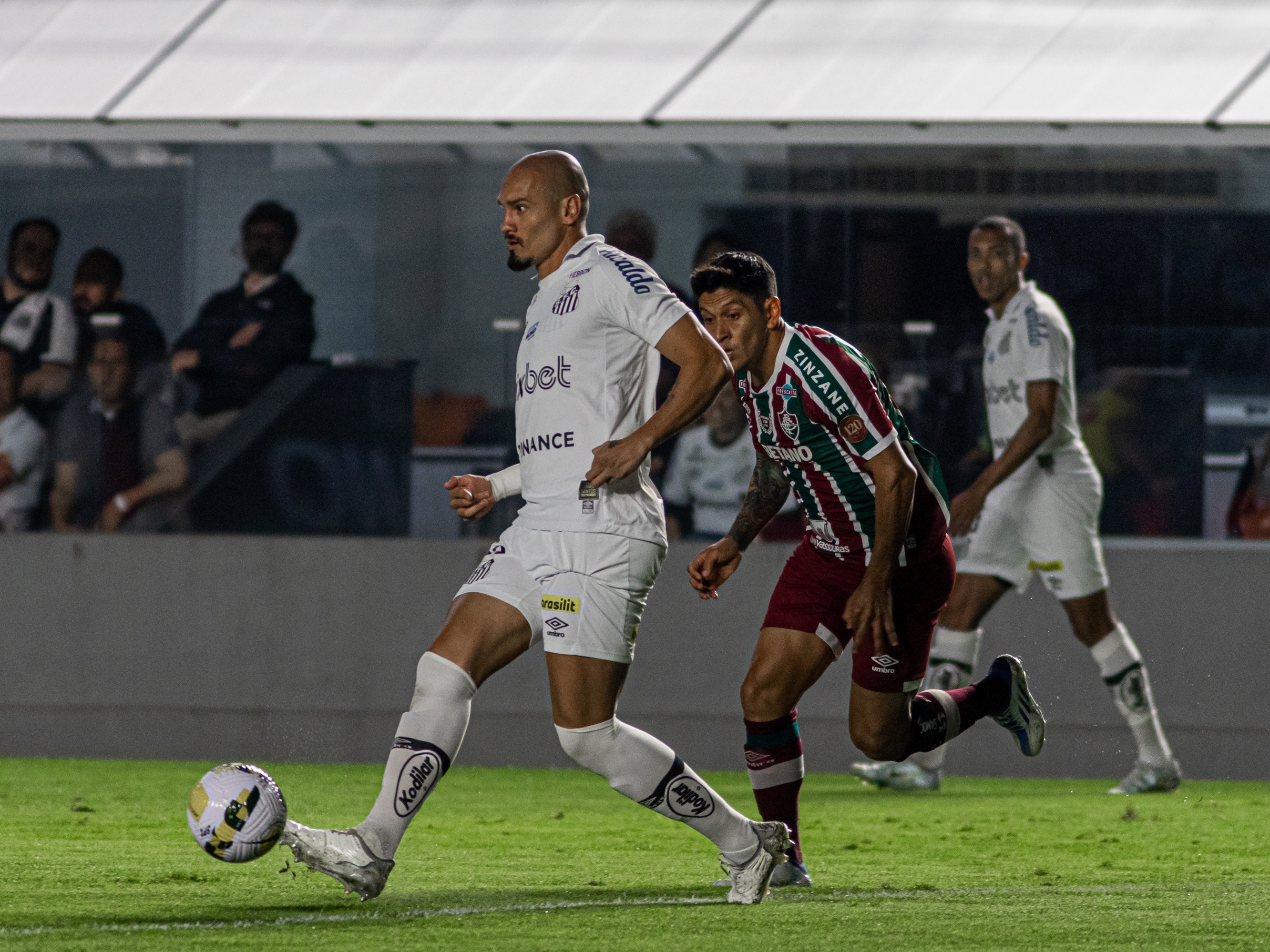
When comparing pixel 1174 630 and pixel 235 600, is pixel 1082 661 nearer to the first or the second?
pixel 1174 630

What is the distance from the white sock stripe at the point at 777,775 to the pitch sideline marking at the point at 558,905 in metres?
0.38

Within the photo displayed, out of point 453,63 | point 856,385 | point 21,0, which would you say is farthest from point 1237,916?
point 21,0

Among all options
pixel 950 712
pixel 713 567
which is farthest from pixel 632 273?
pixel 950 712

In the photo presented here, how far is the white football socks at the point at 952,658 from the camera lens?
890cm

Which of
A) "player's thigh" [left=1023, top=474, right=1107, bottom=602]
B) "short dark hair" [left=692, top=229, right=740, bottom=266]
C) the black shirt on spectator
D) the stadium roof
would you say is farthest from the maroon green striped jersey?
the black shirt on spectator

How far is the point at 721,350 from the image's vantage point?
5.32 meters

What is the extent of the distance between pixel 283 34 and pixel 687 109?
222 centimetres

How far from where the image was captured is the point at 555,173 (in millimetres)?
5562

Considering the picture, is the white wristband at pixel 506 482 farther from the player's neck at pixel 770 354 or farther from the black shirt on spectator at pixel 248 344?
the black shirt on spectator at pixel 248 344

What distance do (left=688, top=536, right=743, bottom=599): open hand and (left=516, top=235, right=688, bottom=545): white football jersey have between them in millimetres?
342

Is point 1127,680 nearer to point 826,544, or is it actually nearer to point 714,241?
point 714,241

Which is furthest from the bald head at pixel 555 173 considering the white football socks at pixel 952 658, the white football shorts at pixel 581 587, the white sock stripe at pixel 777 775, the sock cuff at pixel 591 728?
the white football socks at pixel 952 658

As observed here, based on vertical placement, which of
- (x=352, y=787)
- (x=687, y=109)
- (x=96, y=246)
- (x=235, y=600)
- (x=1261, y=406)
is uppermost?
(x=687, y=109)

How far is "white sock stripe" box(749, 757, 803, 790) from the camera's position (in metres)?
6.11
